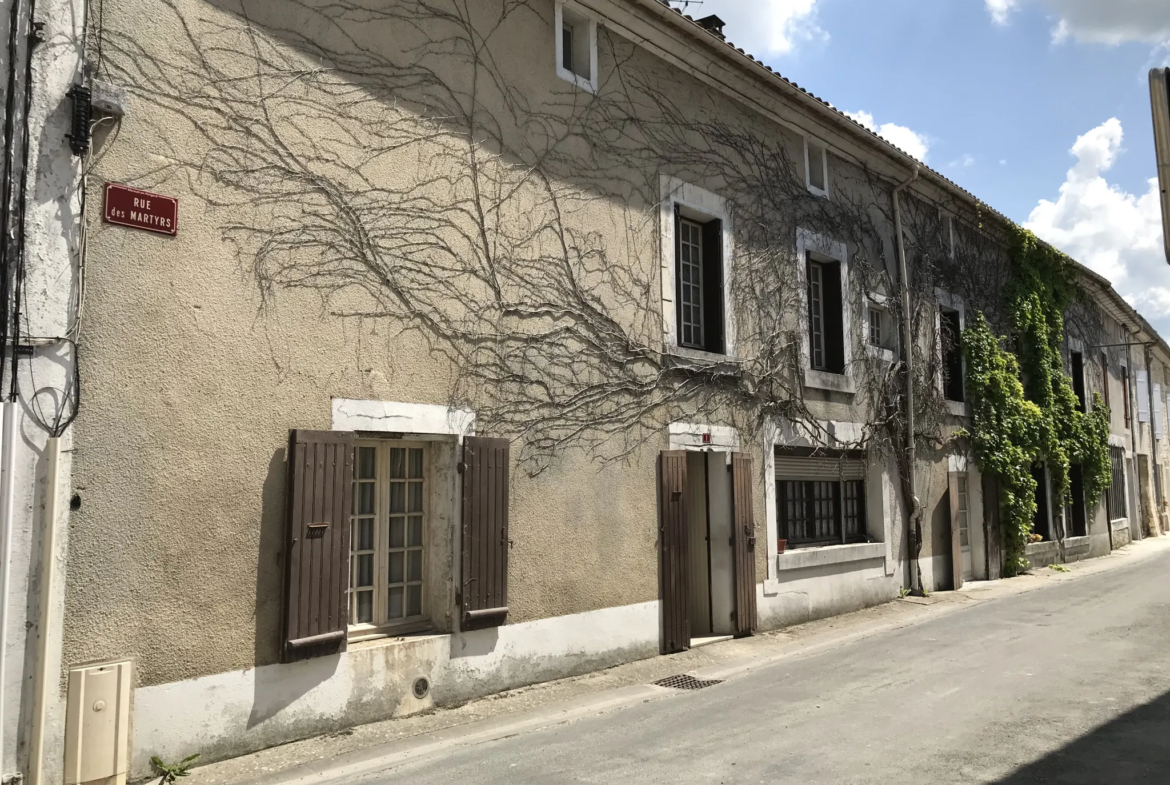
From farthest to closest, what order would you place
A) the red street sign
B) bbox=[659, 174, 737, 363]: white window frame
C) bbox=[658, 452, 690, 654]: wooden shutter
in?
bbox=[659, 174, 737, 363]: white window frame, bbox=[658, 452, 690, 654]: wooden shutter, the red street sign

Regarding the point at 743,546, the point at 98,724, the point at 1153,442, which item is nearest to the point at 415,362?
the point at 98,724

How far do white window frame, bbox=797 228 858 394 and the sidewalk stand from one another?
9.66ft

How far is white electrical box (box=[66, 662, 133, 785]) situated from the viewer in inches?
178

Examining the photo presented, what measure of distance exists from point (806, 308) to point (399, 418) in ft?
20.2

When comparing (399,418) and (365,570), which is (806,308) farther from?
(365,570)

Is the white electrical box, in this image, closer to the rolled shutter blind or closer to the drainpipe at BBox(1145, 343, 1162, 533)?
the rolled shutter blind

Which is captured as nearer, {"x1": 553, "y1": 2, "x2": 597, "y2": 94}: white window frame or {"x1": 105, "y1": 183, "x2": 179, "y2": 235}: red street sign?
{"x1": 105, "y1": 183, "x2": 179, "y2": 235}: red street sign

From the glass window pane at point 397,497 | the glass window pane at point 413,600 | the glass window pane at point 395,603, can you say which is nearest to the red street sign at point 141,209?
the glass window pane at point 397,497

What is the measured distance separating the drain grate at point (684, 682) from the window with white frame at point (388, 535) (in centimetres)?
219

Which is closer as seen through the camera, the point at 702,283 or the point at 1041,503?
the point at 702,283

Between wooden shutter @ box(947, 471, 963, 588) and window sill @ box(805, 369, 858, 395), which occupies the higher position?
window sill @ box(805, 369, 858, 395)

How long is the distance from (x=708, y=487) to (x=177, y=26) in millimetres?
6506

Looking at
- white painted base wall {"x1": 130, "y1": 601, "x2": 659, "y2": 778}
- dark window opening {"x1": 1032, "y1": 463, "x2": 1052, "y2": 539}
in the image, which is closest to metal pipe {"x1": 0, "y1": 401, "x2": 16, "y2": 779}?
white painted base wall {"x1": 130, "y1": 601, "x2": 659, "y2": 778}

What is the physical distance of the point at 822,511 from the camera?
436 inches
